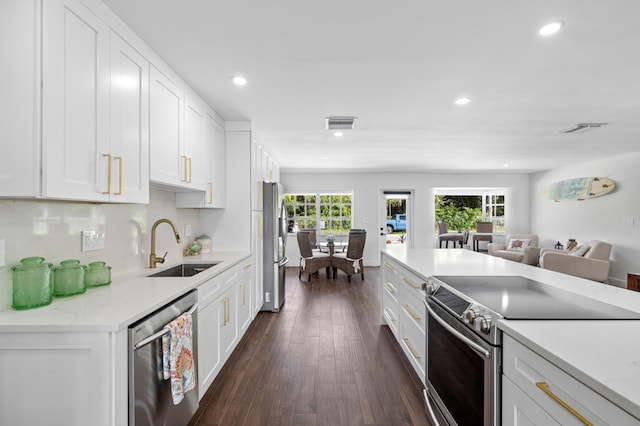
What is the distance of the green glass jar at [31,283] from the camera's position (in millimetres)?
1357

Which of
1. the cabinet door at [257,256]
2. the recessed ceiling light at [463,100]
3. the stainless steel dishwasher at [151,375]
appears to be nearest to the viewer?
the stainless steel dishwasher at [151,375]

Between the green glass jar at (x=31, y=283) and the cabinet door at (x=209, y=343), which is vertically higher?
the green glass jar at (x=31, y=283)

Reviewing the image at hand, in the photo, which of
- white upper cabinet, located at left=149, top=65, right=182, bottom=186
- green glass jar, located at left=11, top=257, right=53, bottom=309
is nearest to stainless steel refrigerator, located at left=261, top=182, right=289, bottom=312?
white upper cabinet, located at left=149, top=65, right=182, bottom=186

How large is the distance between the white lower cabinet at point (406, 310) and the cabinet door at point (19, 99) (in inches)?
85.7

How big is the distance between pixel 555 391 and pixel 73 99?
2.14m

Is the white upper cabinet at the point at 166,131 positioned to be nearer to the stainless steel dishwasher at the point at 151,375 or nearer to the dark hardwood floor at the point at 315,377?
the stainless steel dishwasher at the point at 151,375

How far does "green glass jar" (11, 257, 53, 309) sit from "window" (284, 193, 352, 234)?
6422 mm

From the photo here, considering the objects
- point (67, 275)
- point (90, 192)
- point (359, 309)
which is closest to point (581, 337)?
point (90, 192)

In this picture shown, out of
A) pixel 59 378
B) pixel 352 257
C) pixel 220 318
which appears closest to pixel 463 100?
pixel 220 318

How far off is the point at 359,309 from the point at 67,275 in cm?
335

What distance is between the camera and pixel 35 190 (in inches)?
48.4

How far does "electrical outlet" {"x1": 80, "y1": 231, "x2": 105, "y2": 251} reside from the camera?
6.08 ft

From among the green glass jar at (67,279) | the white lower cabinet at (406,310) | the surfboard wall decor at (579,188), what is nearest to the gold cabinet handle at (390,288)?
the white lower cabinet at (406,310)

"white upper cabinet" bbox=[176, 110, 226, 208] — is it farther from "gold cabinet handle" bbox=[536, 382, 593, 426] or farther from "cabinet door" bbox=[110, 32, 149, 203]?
"gold cabinet handle" bbox=[536, 382, 593, 426]
